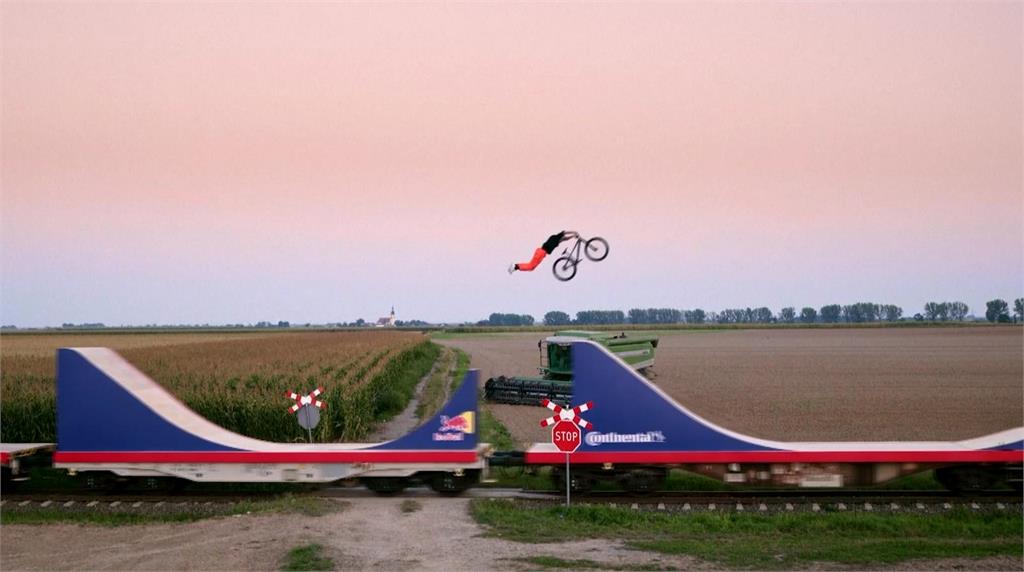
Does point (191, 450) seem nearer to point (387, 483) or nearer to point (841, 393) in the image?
point (387, 483)

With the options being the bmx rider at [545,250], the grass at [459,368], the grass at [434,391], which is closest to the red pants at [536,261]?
the bmx rider at [545,250]

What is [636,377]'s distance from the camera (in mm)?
16391

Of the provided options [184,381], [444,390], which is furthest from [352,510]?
[444,390]

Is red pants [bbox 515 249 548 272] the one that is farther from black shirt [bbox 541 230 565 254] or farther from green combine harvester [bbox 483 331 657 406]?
green combine harvester [bbox 483 331 657 406]

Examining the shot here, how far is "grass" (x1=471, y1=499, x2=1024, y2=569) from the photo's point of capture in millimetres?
12695

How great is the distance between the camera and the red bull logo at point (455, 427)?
16547mm

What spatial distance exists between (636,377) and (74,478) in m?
11.4

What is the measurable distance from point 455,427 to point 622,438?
2.85 metres

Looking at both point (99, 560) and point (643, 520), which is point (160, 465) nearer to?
point (99, 560)

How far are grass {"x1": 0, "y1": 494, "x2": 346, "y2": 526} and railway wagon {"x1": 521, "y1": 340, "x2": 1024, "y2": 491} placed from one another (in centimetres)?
465

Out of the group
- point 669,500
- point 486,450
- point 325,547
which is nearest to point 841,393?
point 669,500

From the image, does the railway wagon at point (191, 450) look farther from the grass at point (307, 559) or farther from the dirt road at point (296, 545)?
the grass at point (307, 559)

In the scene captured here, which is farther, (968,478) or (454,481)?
(454,481)

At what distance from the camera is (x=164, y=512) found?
16.6m
